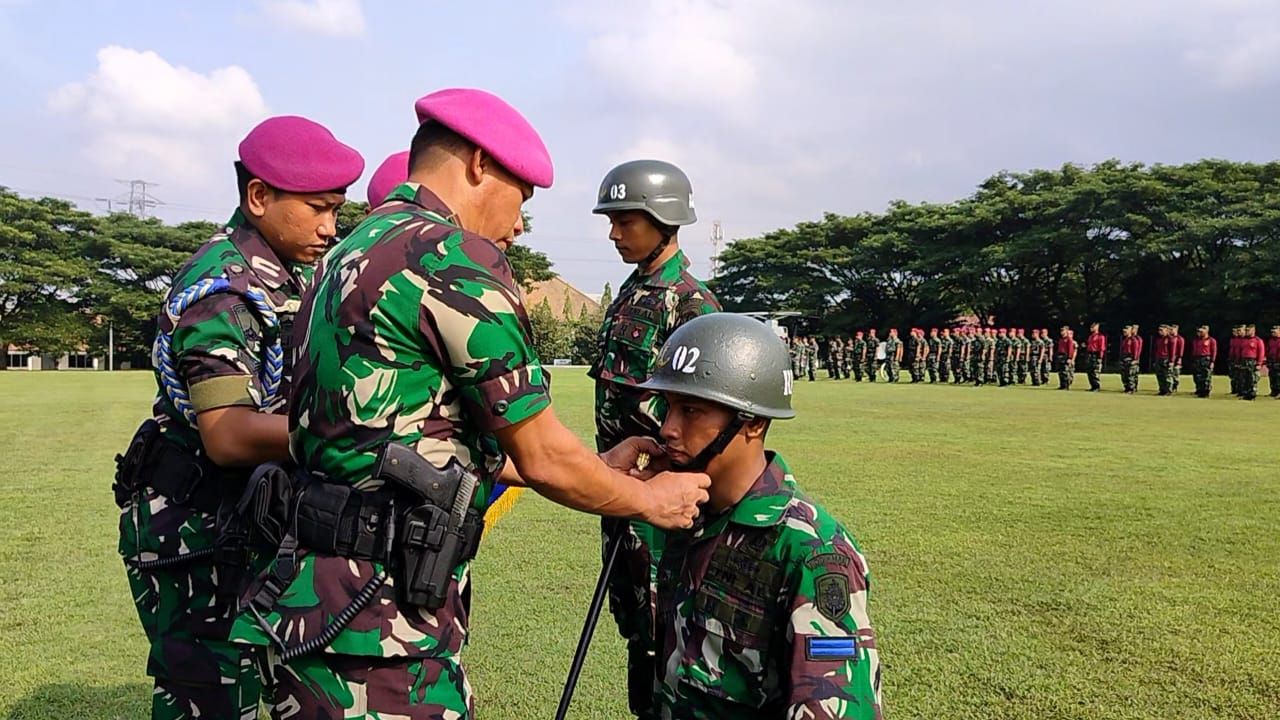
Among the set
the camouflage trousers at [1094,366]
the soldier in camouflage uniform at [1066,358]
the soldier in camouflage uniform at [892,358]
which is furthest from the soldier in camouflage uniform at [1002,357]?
the soldier in camouflage uniform at [892,358]

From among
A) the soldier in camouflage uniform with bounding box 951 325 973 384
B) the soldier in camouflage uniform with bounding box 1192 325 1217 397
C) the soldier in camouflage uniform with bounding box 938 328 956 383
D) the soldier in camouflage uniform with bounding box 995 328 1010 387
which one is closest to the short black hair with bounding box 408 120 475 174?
the soldier in camouflage uniform with bounding box 1192 325 1217 397

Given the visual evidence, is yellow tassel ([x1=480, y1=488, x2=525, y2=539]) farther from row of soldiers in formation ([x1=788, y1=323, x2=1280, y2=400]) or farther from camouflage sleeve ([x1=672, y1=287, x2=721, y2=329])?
row of soldiers in formation ([x1=788, y1=323, x2=1280, y2=400])

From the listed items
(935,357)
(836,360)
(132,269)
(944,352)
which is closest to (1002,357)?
(944,352)

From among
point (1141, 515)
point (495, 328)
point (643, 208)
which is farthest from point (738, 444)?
point (1141, 515)

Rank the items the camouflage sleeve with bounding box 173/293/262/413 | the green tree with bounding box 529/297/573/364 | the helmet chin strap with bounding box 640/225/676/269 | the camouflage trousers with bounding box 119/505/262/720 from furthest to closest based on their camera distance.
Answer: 1. the green tree with bounding box 529/297/573/364
2. the helmet chin strap with bounding box 640/225/676/269
3. the camouflage trousers with bounding box 119/505/262/720
4. the camouflage sleeve with bounding box 173/293/262/413

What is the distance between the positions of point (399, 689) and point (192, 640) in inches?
44.9

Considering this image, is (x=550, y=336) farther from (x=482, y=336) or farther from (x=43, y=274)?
(x=482, y=336)

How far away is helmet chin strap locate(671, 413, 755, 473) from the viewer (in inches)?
99.0

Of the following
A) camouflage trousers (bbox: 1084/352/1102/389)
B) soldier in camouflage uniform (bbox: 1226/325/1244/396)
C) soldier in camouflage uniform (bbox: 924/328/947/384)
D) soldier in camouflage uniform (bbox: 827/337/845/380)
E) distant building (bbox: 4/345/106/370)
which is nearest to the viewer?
soldier in camouflage uniform (bbox: 1226/325/1244/396)

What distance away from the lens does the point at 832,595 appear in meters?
2.25

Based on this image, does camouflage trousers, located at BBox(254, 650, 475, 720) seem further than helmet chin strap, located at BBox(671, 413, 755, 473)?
No

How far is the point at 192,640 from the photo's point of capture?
9.46 feet

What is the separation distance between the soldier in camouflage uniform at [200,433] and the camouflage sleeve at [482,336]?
946 millimetres

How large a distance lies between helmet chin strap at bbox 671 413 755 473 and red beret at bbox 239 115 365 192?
138 cm
